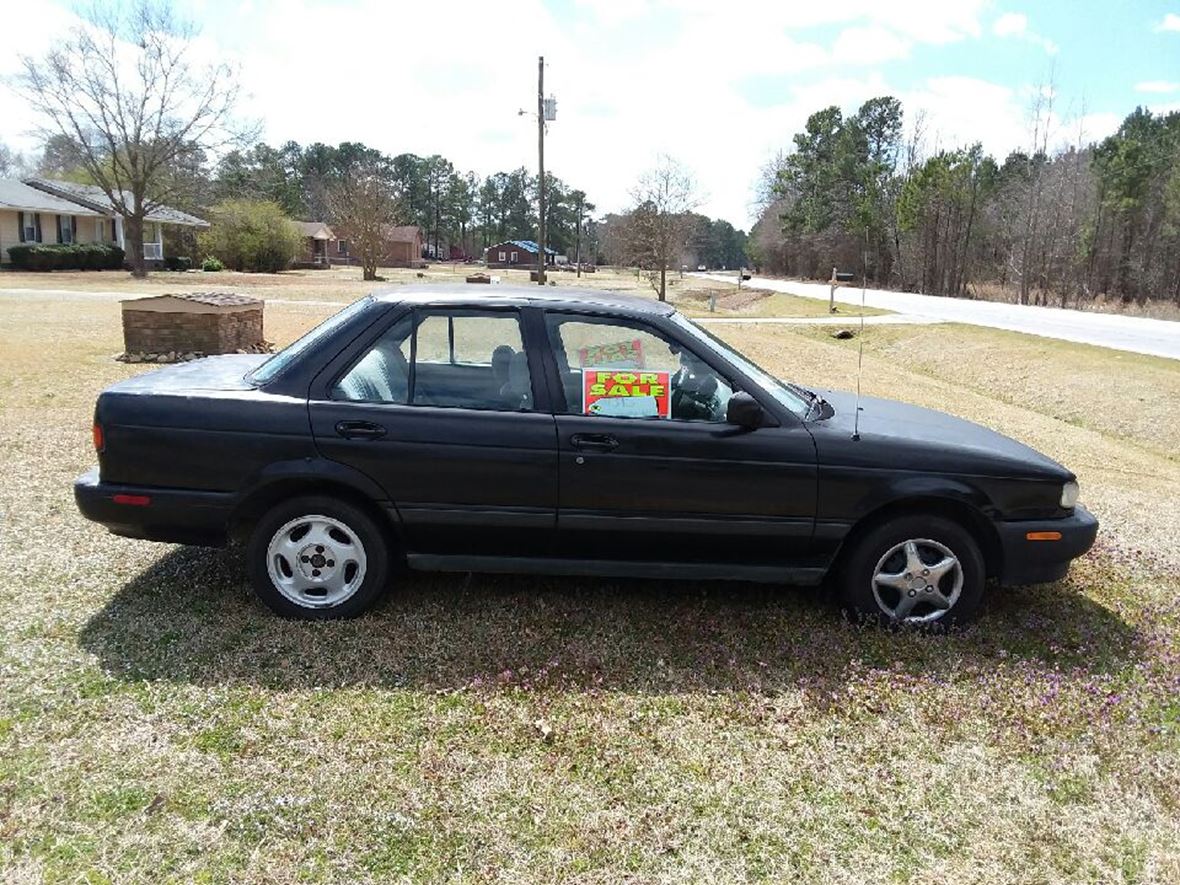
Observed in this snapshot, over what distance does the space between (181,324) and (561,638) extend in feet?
34.0

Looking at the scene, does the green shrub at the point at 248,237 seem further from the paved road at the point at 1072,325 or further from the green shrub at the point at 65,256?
the paved road at the point at 1072,325

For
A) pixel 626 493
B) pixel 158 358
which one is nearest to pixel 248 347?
pixel 158 358

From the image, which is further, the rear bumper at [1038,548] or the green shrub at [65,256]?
the green shrub at [65,256]

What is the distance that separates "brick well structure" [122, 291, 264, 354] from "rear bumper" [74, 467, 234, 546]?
Answer: 880cm

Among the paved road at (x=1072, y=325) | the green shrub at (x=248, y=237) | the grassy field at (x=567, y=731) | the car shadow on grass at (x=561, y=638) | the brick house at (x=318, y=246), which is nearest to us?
the grassy field at (x=567, y=731)

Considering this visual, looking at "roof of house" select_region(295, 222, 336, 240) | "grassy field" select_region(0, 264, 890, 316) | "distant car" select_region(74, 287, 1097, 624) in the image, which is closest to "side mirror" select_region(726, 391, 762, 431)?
"distant car" select_region(74, 287, 1097, 624)

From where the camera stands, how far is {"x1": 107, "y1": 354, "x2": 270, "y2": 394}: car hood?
12.7ft

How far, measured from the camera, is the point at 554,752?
2992 mm

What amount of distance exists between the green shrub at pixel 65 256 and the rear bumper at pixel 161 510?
154 feet

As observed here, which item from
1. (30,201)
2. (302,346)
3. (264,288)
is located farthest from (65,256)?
(302,346)

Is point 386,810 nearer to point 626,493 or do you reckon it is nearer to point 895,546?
point 626,493

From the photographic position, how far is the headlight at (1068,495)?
3947mm

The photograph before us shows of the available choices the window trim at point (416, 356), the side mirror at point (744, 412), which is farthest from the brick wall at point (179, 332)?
the side mirror at point (744, 412)

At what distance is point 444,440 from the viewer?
12.3ft
